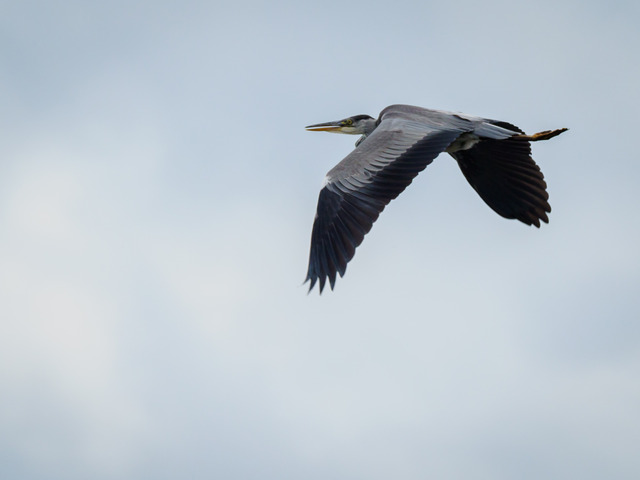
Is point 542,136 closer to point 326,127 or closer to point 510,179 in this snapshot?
point 510,179

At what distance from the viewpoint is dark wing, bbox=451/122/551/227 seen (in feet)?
39.6

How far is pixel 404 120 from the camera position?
11586mm

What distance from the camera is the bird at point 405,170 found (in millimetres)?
9867

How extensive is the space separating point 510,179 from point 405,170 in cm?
239

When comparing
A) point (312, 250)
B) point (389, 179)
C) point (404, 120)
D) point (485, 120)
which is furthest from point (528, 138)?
point (312, 250)

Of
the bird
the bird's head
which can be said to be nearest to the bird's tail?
the bird

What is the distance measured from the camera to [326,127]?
13961 mm

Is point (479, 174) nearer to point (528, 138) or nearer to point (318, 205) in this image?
point (528, 138)

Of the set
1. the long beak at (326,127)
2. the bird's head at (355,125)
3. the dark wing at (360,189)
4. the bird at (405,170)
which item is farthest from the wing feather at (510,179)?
the long beak at (326,127)

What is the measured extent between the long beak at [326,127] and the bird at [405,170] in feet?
0.05

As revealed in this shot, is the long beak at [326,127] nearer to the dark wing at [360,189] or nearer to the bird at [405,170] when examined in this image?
the bird at [405,170]

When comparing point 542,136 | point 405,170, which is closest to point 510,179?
point 542,136

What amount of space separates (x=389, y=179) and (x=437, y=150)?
671 millimetres

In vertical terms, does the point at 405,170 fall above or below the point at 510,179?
below
